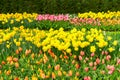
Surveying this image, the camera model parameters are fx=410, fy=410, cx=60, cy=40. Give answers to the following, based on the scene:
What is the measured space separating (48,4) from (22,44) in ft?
30.7

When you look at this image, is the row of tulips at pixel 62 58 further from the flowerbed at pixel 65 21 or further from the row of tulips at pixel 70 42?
the flowerbed at pixel 65 21

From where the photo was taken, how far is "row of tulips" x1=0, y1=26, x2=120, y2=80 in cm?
560

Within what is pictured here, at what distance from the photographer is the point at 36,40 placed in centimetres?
682

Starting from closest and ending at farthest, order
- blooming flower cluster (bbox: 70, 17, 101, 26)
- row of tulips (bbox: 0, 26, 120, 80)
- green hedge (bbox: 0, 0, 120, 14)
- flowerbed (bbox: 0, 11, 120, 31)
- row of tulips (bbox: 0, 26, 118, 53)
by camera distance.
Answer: row of tulips (bbox: 0, 26, 120, 80)
row of tulips (bbox: 0, 26, 118, 53)
flowerbed (bbox: 0, 11, 120, 31)
blooming flower cluster (bbox: 70, 17, 101, 26)
green hedge (bbox: 0, 0, 120, 14)

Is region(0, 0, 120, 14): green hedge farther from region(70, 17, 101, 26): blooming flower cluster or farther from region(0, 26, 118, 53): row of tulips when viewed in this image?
region(0, 26, 118, 53): row of tulips

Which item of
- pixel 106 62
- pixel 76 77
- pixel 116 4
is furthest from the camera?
pixel 116 4

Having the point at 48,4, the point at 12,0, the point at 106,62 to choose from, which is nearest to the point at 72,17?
the point at 48,4

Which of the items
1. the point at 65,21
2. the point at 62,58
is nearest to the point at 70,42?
the point at 62,58

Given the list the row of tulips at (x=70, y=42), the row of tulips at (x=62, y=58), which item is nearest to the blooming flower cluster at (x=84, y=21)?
the row of tulips at (x=70, y=42)

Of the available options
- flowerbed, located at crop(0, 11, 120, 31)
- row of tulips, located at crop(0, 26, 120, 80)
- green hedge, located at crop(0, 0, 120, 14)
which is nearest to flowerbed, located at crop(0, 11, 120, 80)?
row of tulips, located at crop(0, 26, 120, 80)

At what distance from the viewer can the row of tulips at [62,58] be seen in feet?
18.4

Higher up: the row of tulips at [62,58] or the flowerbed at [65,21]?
the row of tulips at [62,58]

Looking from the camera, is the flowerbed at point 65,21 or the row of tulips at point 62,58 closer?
the row of tulips at point 62,58

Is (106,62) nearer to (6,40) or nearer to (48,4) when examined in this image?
(6,40)
